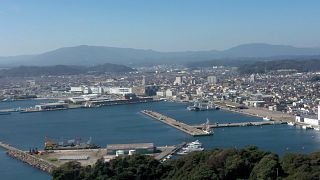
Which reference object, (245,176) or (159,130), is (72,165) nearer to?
(245,176)

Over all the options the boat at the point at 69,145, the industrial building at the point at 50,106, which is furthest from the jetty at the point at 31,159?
the industrial building at the point at 50,106

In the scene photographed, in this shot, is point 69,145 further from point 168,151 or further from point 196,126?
point 196,126

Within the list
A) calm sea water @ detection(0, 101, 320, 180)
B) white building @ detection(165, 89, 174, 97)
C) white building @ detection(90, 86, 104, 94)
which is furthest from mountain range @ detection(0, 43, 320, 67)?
calm sea water @ detection(0, 101, 320, 180)

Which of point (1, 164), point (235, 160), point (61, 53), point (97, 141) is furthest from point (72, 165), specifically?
point (61, 53)

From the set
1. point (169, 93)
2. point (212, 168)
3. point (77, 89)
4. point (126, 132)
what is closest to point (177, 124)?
point (126, 132)

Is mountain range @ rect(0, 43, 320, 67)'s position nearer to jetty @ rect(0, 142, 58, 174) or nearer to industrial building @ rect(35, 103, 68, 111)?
industrial building @ rect(35, 103, 68, 111)
